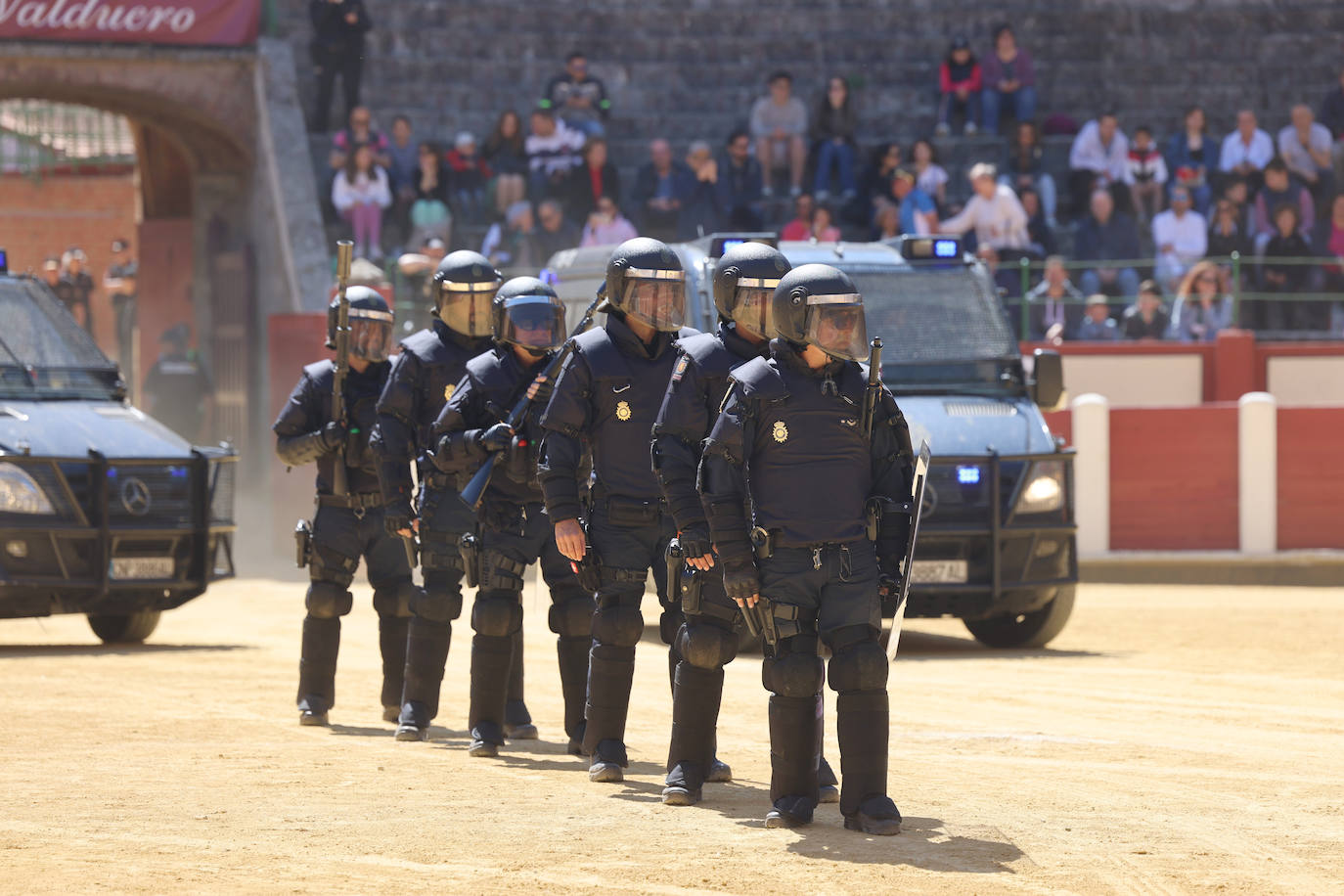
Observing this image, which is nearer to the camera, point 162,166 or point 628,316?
point 628,316

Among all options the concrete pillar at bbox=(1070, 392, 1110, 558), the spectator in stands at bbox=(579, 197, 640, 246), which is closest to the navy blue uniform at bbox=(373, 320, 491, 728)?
the concrete pillar at bbox=(1070, 392, 1110, 558)

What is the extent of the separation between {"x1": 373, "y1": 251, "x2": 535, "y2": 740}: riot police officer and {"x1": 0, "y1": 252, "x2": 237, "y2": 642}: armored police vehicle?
3806 millimetres

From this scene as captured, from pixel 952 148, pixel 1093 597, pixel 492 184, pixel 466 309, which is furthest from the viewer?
pixel 952 148

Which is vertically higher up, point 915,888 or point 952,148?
point 952,148

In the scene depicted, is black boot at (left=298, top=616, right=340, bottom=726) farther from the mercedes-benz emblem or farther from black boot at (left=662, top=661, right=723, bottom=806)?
the mercedes-benz emblem

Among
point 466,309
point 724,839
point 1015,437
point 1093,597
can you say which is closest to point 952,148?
point 1093,597

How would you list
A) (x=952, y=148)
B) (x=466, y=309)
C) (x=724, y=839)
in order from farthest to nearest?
(x=952, y=148) < (x=466, y=309) < (x=724, y=839)

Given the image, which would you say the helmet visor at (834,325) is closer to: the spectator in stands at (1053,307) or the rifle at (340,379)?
the rifle at (340,379)

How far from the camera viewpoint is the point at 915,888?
6.27 m

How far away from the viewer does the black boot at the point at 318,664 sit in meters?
10.5

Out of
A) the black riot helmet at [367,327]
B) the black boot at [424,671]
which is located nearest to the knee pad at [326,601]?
the black boot at [424,671]

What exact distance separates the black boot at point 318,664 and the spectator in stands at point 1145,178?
49.3 ft

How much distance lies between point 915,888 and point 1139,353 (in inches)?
608

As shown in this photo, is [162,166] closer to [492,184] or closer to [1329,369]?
[492,184]
